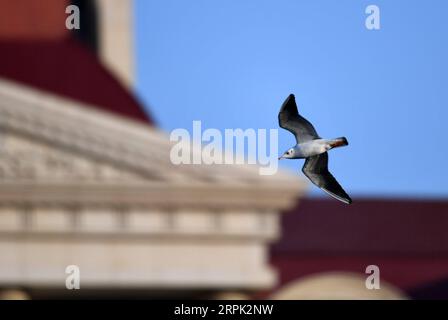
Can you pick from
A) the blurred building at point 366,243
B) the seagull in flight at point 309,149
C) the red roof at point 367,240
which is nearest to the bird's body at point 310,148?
the seagull in flight at point 309,149

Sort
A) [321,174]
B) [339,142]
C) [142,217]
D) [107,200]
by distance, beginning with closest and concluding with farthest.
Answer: [339,142]
[321,174]
[107,200]
[142,217]

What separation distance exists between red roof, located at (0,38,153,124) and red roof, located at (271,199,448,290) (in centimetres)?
469

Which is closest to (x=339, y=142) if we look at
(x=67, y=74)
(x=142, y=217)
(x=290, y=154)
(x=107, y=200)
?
(x=290, y=154)

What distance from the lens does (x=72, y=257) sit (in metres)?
60.3

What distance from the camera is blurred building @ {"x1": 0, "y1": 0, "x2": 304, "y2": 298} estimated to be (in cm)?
5712

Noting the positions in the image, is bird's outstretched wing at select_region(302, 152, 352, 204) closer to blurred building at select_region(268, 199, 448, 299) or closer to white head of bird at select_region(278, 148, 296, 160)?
white head of bird at select_region(278, 148, 296, 160)

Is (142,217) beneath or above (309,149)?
above

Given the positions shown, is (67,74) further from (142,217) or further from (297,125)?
(297,125)

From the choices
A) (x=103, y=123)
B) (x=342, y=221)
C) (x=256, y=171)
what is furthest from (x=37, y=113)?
(x=342, y=221)

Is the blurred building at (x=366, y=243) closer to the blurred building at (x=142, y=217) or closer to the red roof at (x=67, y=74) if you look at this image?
the blurred building at (x=142, y=217)

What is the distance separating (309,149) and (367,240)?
3558cm

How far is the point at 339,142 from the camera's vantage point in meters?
29.2

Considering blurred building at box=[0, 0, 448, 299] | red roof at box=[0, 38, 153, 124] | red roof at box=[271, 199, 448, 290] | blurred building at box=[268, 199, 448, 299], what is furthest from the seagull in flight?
red roof at box=[271, 199, 448, 290]

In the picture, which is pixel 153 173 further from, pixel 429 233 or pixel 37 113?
pixel 429 233
